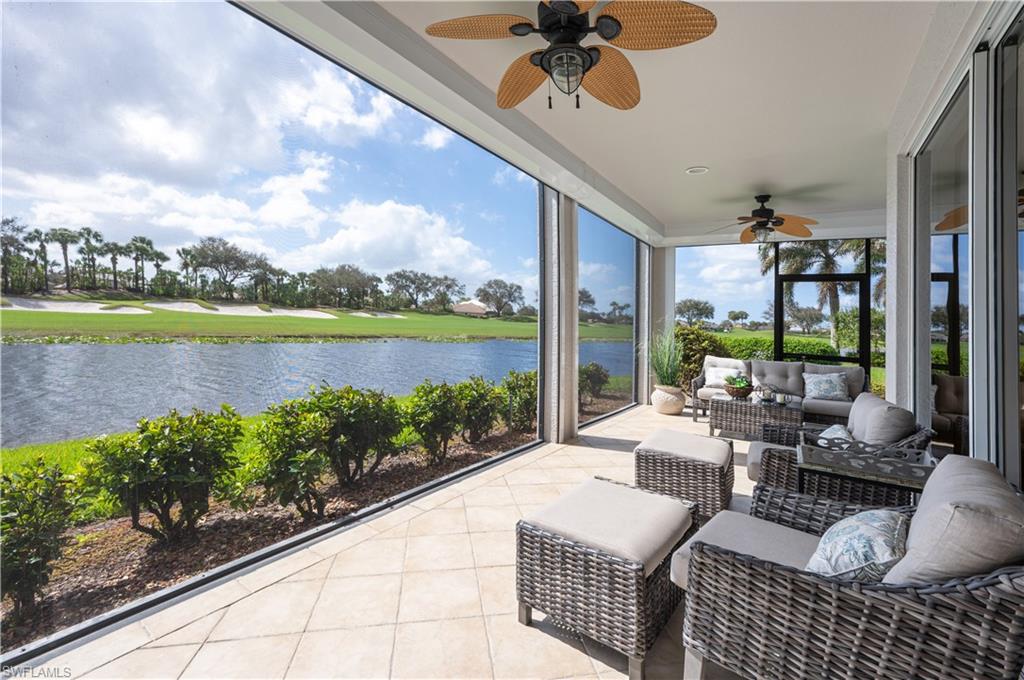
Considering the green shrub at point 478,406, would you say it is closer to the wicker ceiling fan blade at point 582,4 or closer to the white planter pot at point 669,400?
the wicker ceiling fan blade at point 582,4

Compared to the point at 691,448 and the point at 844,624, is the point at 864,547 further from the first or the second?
the point at 691,448

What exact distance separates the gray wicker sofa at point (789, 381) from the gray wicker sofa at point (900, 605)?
171 inches

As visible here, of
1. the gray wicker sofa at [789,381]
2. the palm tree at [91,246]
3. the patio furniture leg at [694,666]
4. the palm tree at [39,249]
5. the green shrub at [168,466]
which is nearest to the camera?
the patio furniture leg at [694,666]

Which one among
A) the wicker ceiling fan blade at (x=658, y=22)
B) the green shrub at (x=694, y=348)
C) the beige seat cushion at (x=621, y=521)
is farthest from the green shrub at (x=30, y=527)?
the green shrub at (x=694, y=348)

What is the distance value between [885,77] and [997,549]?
301 centimetres

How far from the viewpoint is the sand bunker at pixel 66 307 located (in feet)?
5.43

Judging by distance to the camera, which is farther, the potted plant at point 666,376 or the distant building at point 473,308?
the potted plant at point 666,376

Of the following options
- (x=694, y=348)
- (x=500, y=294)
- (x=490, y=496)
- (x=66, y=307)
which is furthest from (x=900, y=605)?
(x=694, y=348)

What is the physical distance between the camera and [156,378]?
6.62ft

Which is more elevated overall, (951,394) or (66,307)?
(66,307)

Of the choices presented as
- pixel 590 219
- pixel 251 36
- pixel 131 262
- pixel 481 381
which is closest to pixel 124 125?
pixel 131 262

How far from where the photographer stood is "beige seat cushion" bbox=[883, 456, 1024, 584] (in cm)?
96

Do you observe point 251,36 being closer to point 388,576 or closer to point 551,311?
point 388,576

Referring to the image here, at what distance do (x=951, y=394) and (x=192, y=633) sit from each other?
353cm
